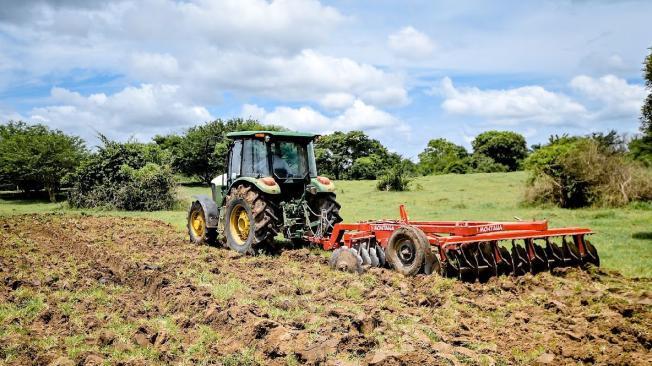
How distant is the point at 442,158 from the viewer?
67125 millimetres

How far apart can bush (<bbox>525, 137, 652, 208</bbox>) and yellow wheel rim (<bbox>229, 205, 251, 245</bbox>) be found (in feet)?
46.4

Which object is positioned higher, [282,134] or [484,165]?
[484,165]

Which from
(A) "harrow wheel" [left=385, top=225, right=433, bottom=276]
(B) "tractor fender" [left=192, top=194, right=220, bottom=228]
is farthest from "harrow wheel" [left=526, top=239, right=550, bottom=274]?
(B) "tractor fender" [left=192, top=194, right=220, bottom=228]

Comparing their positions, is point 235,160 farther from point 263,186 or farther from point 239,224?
point 263,186

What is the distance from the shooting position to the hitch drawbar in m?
7.95

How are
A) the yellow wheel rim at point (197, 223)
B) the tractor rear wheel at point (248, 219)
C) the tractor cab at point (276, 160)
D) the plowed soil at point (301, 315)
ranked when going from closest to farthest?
the plowed soil at point (301, 315) < the tractor rear wheel at point (248, 219) < the tractor cab at point (276, 160) < the yellow wheel rim at point (197, 223)

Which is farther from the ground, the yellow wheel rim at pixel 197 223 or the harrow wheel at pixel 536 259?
the yellow wheel rim at pixel 197 223

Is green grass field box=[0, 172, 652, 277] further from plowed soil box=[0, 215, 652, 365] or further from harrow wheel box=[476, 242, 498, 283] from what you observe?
plowed soil box=[0, 215, 652, 365]

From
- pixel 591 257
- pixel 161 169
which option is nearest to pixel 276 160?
pixel 591 257

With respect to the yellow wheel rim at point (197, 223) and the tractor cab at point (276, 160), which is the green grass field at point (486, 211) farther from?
the tractor cab at point (276, 160)

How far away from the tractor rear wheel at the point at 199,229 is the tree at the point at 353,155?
42.1 m

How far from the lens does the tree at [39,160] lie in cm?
2978

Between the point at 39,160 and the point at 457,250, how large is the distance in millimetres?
27892

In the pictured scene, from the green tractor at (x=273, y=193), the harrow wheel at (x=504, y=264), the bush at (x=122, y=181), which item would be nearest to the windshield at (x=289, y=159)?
the green tractor at (x=273, y=193)
